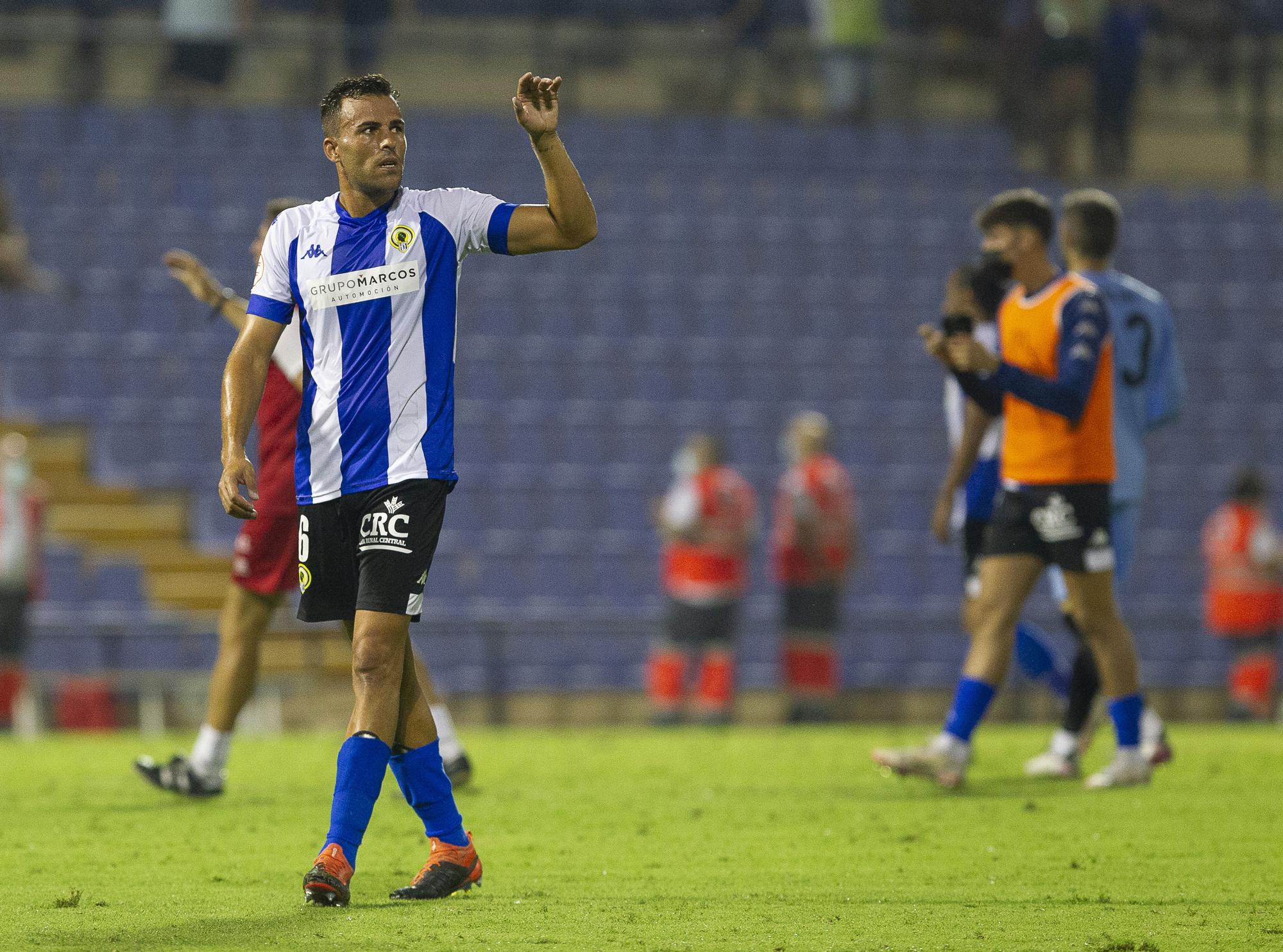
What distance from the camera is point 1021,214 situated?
306 inches

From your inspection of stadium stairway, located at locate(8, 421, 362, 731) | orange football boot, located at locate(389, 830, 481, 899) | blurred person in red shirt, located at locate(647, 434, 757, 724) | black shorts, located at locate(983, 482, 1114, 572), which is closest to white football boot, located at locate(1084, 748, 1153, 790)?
black shorts, located at locate(983, 482, 1114, 572)

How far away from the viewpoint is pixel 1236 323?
18625 mm

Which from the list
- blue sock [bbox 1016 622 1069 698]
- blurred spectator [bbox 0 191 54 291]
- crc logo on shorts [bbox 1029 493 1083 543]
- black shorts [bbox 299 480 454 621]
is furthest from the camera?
blurred spectator [bbox 0 191 54 291]

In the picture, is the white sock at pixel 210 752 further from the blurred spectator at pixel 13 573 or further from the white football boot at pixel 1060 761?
the blurred spectator at pixel 13 573

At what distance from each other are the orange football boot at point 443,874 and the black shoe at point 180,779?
2.60 metres

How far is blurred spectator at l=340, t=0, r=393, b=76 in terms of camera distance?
18906 millimetres

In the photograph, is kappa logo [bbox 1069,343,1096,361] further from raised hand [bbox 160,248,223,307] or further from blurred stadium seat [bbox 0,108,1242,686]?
blurred stadium seat [bbox 0,108,1242,686]

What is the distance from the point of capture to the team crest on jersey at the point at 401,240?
17.1ft

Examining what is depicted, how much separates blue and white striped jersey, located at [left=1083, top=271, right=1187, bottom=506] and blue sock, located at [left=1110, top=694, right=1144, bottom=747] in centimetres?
97

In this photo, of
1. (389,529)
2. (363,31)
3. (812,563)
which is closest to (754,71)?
(363,31)

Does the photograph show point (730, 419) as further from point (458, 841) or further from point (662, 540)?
point (458, 841)

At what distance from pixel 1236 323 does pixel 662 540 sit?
661 cm

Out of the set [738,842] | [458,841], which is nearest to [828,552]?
[738,842]

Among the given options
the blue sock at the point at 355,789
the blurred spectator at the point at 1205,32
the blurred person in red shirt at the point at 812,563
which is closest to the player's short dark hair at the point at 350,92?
the blue sock at the point at 355,789
